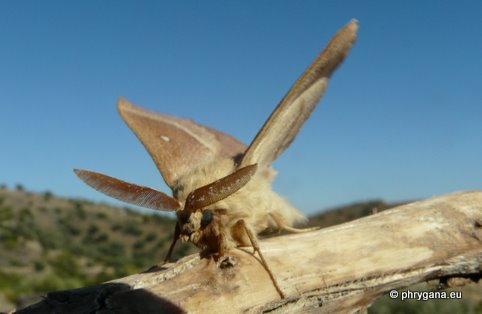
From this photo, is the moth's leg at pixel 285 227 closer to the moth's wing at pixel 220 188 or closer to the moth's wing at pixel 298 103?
the moth's wing at pixel 298 103

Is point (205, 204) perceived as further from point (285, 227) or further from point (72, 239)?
point (72, 239)

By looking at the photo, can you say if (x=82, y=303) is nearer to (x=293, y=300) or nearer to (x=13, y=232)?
(x=293, y=300)

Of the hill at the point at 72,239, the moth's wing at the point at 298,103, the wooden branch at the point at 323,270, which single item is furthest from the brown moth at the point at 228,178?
the hill at the point at 72,239

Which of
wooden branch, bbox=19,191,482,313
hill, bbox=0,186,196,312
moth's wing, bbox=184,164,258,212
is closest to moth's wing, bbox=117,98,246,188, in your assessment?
moth's wing, bbox=184,164,258,212

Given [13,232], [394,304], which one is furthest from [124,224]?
[394,304]

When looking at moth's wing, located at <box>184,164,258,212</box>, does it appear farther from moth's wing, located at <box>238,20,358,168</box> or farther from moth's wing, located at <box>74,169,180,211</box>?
moth's wing, located at <box>238,20,358,168</box>

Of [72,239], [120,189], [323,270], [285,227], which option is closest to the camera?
[120,189]

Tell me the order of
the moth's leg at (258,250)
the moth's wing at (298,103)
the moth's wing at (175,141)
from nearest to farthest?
the moth's leg at (258,250) < the moth's wing at (298,103) < the moth's wing at (175,141)

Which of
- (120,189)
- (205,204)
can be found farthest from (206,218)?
(120,189)
